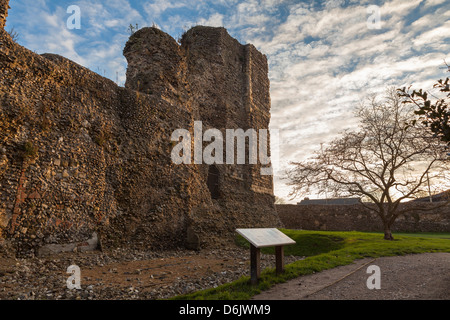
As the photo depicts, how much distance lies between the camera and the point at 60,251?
295 inches

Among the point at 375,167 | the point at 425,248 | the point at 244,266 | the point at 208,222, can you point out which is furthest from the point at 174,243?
the point at 375,167

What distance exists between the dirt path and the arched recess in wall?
330 inches

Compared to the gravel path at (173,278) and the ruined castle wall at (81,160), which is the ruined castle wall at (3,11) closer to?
the ruined castle wall at (81,160)

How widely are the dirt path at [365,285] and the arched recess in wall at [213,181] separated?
839 centimetres

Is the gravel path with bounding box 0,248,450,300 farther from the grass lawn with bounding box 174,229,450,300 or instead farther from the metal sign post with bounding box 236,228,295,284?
the metal sign post with bounding box 236,228,295,284

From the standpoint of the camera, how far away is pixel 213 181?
50.3 feet

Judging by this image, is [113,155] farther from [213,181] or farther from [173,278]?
[213,181]

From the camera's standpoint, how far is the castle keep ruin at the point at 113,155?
7.16m

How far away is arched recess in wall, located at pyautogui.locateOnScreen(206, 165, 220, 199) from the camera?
15117 millimetres

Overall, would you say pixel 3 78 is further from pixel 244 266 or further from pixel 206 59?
pixel 206 59

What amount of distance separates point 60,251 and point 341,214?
2200 centimetres

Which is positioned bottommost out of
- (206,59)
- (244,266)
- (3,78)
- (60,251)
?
(244,266)

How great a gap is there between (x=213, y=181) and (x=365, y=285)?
10.4 metres
